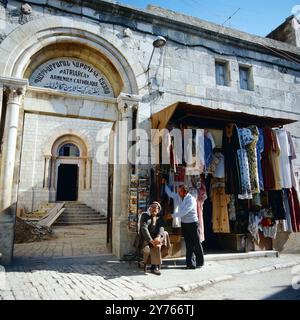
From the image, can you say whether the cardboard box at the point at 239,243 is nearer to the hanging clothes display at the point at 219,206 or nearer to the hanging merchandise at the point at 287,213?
the hanging clothes display at the point at 219,206

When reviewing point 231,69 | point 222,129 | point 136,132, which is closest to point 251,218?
point 222,129

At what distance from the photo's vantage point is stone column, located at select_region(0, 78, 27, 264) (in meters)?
5.09

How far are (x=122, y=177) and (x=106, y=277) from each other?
2.31 meters

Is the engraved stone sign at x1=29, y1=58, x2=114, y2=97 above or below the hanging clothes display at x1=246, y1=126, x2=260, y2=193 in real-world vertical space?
above

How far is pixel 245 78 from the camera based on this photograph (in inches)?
328

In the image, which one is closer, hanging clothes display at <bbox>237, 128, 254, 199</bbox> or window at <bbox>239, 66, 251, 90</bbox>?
hanging clothes display at <bbox>237, 128, 254, 199</bbox>

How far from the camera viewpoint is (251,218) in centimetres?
670

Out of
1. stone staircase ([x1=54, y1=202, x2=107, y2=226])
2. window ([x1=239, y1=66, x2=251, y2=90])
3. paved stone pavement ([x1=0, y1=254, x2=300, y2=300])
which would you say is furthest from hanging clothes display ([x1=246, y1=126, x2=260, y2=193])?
stone staircase ([x1=54, y1=202, x2=107, y2=226])

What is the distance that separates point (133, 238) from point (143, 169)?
1566mm

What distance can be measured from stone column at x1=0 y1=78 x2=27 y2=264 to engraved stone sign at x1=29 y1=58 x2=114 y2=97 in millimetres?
677

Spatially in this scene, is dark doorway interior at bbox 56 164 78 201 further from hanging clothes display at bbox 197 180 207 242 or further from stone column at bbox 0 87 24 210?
hanging clothes display at bbox 197 180 207 242

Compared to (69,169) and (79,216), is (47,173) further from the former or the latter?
(79,216)

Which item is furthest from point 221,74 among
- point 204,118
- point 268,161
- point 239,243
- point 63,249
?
point 63,249
